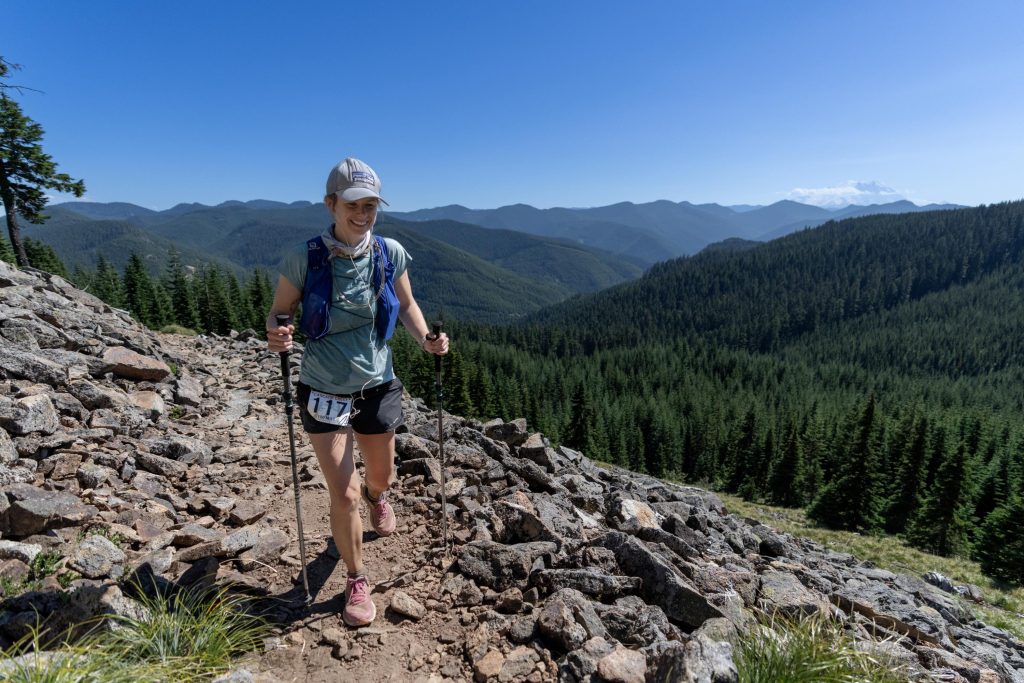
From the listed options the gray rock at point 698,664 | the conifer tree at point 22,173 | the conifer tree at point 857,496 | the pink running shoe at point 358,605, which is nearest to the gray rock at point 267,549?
the pink running shoe at point 358,605

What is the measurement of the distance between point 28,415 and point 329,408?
5.63m

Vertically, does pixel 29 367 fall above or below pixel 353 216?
below

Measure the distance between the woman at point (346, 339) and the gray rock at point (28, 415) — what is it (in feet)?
16.7

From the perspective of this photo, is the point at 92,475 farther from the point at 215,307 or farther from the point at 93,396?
the point at 215,307

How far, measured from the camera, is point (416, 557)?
18.2 feet

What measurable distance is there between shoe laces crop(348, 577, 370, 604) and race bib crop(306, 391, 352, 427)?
5.13ft

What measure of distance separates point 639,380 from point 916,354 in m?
116

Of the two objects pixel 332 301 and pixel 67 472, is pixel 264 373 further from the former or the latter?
pixel 332 301

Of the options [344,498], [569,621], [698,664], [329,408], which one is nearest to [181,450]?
[344,498]

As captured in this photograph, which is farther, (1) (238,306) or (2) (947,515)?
(1) (238,306)

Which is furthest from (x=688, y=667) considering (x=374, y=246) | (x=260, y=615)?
(x=374, y=246)

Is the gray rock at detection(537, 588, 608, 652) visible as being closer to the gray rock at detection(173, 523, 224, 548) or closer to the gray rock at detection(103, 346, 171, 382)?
the gray rock at detection(173, 523, 224, 548)

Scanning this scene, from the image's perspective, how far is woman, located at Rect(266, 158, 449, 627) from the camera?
3852 millimetres

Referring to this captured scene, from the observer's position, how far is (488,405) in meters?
59.3
